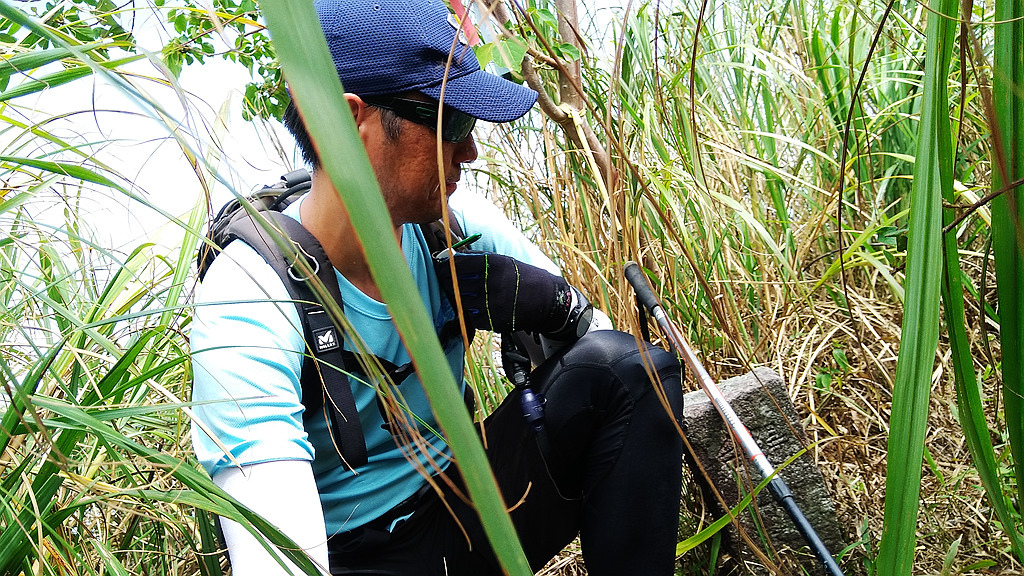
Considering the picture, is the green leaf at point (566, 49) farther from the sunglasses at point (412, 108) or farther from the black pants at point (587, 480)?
the black pants at point (587, 480)

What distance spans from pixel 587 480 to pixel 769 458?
1.79 feet

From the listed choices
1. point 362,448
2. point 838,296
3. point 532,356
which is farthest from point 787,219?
point 362,448

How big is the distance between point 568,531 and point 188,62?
5.37ft

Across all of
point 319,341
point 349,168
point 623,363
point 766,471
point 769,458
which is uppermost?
point 349,168

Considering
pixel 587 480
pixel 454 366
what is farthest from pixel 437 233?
pixel 587 480

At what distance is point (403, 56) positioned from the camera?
5.16 feet

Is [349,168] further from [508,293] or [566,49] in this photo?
[566,49]

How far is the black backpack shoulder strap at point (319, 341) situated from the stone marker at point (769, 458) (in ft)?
3.07

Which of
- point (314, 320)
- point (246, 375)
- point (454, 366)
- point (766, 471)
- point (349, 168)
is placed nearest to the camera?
point (349, 168)

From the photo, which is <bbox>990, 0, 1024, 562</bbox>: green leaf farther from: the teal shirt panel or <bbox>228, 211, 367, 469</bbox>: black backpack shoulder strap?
<bbox>228, 211, 367, 469</bbox>: black backpack shoulder strap

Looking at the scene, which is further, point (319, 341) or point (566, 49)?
point (566, 49)

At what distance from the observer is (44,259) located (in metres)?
1.69

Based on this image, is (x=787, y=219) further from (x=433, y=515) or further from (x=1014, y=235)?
(x=1014, y=235)

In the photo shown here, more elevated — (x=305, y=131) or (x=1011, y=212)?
(x=305, y=131)
